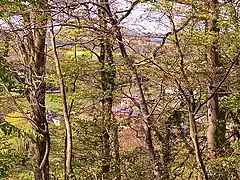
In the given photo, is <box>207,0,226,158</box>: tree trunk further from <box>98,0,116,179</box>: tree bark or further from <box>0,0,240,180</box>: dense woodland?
<box>98,0,116,179</box>: tree bark

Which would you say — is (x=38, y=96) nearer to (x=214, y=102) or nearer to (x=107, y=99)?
(x=107, y=99)

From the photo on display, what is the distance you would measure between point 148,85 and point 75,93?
140 cm

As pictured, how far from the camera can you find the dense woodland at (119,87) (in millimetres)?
6262

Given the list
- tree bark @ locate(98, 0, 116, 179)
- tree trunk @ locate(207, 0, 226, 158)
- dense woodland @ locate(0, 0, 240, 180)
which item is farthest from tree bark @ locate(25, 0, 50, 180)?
tree trunk @ locate(207, 0, 226, 158)

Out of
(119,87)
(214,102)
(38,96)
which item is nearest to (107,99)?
(119,87)

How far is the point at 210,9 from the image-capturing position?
7152mm

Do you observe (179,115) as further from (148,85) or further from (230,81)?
(230,81)

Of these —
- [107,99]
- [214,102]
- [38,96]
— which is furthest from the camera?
[107,99]

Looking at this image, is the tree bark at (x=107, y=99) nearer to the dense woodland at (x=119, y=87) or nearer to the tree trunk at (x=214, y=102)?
the dense woodland at (x=119, y=87)

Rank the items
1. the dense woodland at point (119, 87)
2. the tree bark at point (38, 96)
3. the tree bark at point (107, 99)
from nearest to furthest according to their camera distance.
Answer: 1. the dense woodland at point (119, 87)
2. the tree bark at point (38, 96)
3. the tree bark at point (107, 99)

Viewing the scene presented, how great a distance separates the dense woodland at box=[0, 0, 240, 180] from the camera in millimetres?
6262

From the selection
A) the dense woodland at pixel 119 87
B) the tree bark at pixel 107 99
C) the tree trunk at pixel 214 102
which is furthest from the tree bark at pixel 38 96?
the tree trunk at pixel 214 102

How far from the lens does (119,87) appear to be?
356 inches

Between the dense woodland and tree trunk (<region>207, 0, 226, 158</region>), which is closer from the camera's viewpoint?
the dense woodland
